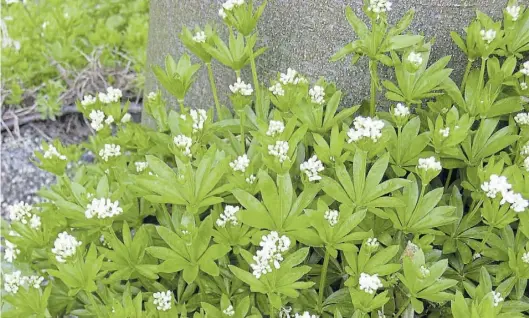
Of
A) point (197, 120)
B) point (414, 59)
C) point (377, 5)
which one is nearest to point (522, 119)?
point (414, 59)

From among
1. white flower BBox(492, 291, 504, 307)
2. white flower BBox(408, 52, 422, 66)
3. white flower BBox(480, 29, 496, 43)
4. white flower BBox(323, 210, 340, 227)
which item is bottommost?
white flower BBox(492, 291, 504, 307)

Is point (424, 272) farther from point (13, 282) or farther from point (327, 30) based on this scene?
point (13, 282)

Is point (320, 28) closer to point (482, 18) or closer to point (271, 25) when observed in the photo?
point (271, 25)

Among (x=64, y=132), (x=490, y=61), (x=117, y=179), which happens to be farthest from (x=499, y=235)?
(x=64, y=132)

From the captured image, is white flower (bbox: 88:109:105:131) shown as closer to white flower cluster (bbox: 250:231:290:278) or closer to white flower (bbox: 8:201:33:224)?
white flower (bbox: 8:201:33:224)

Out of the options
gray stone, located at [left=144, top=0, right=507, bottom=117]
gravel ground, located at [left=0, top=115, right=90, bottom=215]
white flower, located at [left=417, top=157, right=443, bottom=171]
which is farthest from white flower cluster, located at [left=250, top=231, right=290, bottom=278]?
gravel ground, located at [left=0, top=115, right=90, bottom=215]

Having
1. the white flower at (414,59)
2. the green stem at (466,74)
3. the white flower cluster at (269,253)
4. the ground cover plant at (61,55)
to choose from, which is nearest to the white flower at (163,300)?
the white flower cluster at (269,253)

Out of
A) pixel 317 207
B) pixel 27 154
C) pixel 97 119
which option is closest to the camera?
pixel 317 207

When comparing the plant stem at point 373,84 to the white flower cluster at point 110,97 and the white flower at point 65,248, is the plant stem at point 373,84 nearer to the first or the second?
the white flower cluster at point 110,97
